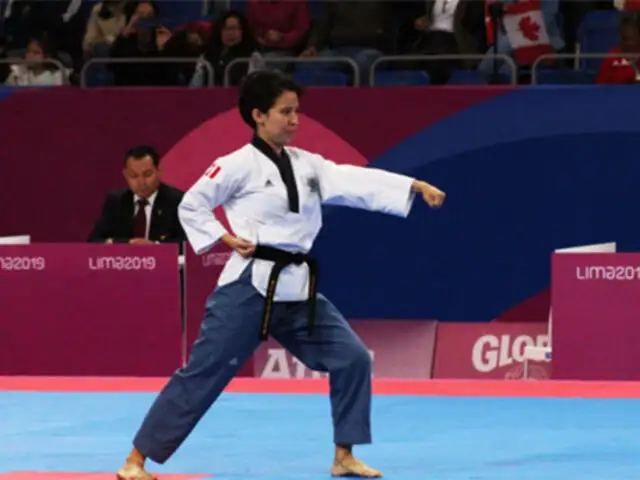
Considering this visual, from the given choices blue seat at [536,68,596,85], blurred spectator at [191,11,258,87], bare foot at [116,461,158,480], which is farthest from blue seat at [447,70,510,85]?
bare foot at [116,461,158,480]

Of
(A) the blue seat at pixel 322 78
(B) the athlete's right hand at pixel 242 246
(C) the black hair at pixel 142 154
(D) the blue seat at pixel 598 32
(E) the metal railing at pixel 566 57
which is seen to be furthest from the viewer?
(A) the blue seat at pixel 322 78

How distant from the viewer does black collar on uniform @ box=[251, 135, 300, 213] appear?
5.97 meters

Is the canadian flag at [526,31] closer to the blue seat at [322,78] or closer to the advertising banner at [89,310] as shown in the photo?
the blue seat at [322,78]

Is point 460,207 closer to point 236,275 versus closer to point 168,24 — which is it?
point 168,24

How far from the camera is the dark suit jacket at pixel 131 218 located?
1009cm

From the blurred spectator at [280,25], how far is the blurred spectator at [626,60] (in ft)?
7.86

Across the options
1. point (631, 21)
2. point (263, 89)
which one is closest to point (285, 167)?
point (263, 89)

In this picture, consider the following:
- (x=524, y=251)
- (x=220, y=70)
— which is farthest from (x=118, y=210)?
(x=524, y=251)

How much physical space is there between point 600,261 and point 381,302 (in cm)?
275

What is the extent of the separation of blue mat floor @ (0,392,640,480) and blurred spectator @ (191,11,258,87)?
13.4 feet

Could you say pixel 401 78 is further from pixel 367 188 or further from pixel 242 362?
pixel 242 362

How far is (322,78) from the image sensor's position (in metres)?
12.0

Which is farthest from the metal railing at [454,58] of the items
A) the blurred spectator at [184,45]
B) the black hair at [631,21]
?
the blurred spectator at [184,45]

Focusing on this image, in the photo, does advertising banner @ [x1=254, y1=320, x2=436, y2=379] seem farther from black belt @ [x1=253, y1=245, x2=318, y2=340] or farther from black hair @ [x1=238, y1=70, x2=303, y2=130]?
black hair @ [x1=238, y1=70, x2=303, y2=130]
